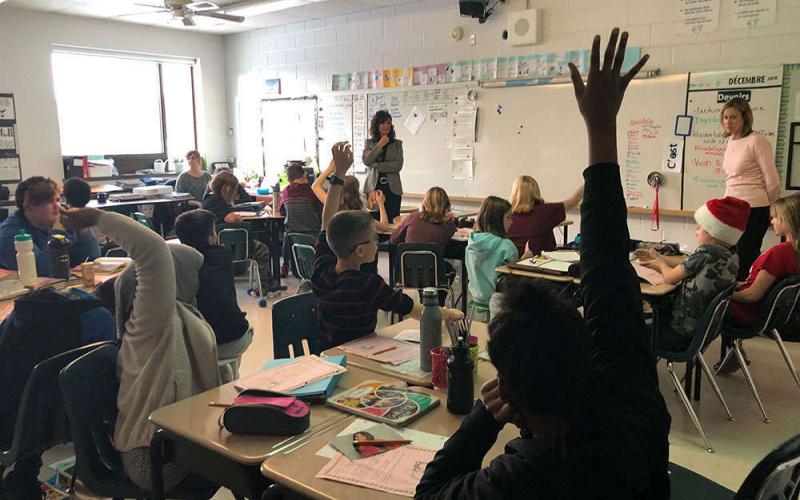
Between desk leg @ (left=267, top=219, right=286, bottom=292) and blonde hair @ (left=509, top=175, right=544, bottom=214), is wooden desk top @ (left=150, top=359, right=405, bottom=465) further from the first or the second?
desk leg @ (left=267, top=219, right=286, bottom=292)

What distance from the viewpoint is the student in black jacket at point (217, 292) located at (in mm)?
2857

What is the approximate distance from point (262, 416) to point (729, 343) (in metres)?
3.30

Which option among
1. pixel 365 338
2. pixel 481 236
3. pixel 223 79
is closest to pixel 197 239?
pixel 365 338

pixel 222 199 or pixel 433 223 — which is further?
pixel 222 199

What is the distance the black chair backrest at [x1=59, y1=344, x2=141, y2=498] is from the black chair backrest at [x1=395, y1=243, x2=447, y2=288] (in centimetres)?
263

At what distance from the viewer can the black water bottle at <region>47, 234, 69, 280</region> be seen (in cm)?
335

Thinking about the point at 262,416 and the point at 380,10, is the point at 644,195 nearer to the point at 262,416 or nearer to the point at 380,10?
the point at 380,10

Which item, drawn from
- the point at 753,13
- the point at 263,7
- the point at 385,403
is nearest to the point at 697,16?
the point at 753,13

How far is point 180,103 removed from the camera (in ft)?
30.5

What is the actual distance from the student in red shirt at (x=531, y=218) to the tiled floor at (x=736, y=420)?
3.76ft

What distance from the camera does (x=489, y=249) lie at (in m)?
3.97

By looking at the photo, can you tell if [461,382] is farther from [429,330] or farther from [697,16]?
[697,16]

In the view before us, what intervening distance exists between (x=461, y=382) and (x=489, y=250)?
2.22 metres

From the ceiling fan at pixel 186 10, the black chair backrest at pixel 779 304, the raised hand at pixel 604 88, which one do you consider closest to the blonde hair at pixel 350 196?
the ceiling fan at pixel 186 10
